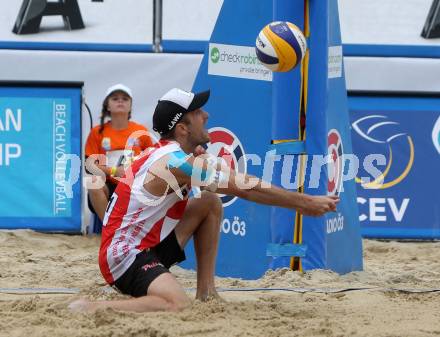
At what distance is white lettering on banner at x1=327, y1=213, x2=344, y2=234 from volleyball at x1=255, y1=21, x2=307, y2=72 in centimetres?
121

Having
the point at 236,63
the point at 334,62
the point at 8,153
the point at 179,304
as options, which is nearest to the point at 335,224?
the point at 334,62

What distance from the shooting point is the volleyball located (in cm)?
571

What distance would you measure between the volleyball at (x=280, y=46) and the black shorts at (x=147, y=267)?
130cm

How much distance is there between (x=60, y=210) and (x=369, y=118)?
2957 mm

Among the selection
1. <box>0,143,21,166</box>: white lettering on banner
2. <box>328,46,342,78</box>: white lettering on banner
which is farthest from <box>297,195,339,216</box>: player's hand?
<box>0,143,21,166</box>: white lettering on banner

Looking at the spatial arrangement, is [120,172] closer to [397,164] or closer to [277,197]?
[397,164]

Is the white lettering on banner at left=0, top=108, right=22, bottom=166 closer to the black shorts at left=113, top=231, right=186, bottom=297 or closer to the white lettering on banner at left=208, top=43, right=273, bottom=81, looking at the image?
the white lettering on banner at left=208, top=43, right=273, bottom=81

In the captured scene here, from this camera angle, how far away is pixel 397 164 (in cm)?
870

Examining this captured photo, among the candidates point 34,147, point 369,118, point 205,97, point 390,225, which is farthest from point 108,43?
point 205,97

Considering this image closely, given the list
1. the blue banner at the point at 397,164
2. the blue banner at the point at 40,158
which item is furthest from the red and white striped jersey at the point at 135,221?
the blue banner at the point at 397,164

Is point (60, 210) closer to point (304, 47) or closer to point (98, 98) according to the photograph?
point (98, 98)

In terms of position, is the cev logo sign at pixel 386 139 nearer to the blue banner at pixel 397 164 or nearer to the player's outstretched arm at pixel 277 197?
the blue banner at pixel 397 164

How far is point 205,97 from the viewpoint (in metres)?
5.22

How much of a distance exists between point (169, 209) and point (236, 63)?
194 cm
